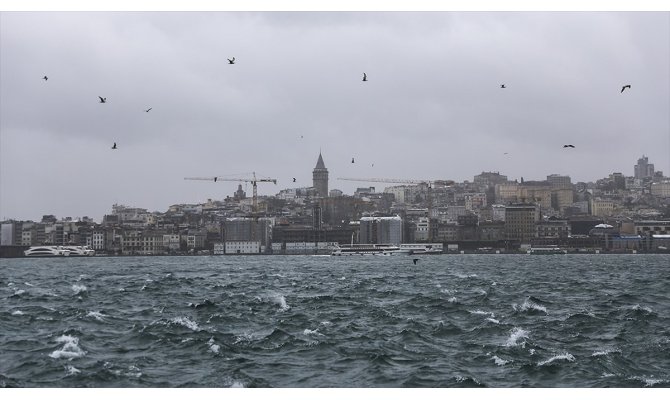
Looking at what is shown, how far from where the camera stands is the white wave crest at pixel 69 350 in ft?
85.9

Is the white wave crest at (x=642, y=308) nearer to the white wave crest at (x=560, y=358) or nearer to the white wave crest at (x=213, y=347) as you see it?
the white wave crest at (x=560, y=358)

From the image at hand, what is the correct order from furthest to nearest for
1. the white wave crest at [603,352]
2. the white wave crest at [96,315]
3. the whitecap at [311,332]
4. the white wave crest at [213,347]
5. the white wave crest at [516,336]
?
the white wave crest at [96,315]
the whitecap at [311,332]
the white wave crest at [516,336]
the white wave crest at [213,347]
the white wave crest at [603,352]

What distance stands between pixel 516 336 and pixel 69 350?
41.5ft

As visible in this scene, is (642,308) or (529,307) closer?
(642,308)

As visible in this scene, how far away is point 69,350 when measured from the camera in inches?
1062

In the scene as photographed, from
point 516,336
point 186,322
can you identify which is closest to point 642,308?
point 516,336

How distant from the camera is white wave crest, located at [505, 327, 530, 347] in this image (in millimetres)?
28184

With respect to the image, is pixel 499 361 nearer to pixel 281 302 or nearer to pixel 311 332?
pixel 311 332

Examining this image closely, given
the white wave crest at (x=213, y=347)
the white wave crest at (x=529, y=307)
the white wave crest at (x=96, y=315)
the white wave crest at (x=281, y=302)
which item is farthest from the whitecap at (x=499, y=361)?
the white wave crest at (x=96, y=315)

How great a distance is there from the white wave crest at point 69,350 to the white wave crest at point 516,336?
38.0 ft

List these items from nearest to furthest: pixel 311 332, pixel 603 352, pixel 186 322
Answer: pixel 603 352, pixel 311 332, pixel 186 322

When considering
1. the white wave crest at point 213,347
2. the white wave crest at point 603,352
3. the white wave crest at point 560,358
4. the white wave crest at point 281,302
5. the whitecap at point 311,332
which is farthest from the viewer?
the white wave crest at point 281,302

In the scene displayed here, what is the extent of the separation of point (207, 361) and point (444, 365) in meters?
5.93

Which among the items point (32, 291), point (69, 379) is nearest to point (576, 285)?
point (32, 291)
